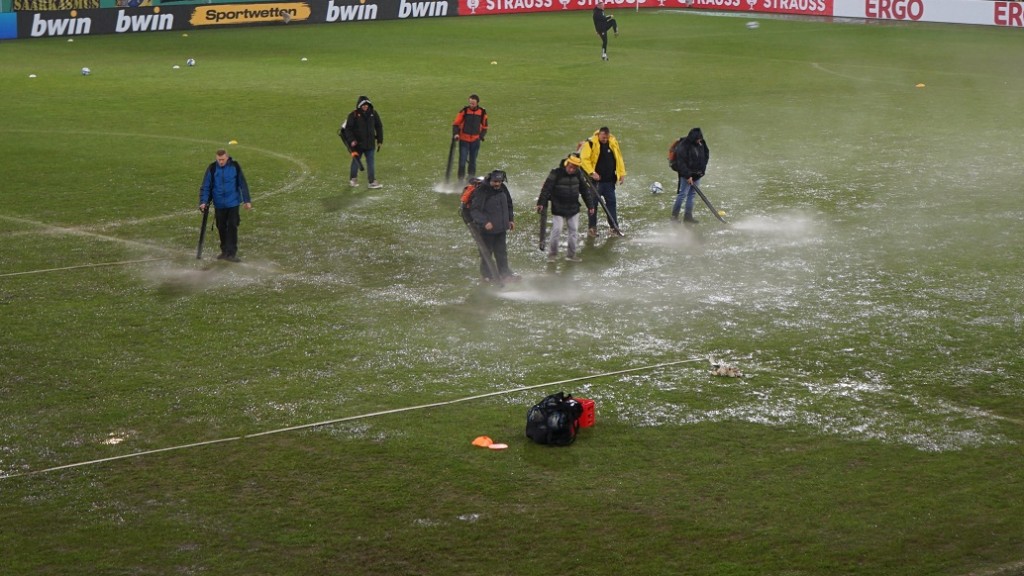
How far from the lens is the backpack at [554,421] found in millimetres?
14047

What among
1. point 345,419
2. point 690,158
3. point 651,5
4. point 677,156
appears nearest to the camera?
point 345,419

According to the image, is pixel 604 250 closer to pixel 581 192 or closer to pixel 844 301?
pixel 581 192

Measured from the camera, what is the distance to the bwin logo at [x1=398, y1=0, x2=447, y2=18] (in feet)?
221

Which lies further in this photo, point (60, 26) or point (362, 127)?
point (60, 26)

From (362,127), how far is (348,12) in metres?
40.4

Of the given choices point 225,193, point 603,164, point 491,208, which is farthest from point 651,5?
point 491,208

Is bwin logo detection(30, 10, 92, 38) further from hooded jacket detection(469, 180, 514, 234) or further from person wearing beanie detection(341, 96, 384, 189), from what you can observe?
hooded jacket detection(469, 180, 514, 234)

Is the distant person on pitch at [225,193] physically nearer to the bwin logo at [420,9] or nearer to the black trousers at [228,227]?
the black trousers at [228,227]

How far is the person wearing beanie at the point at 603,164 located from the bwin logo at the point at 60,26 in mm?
42195

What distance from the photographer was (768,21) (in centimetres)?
6588

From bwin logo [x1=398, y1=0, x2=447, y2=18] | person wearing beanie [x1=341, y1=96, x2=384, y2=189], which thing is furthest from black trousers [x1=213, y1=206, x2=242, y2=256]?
bwin logo [x1=398, y1=0, x2=447, y2=18]

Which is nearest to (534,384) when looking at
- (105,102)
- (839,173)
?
(839,173)

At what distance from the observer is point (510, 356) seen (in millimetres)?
17250

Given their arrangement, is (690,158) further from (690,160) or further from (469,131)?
(469,131)
